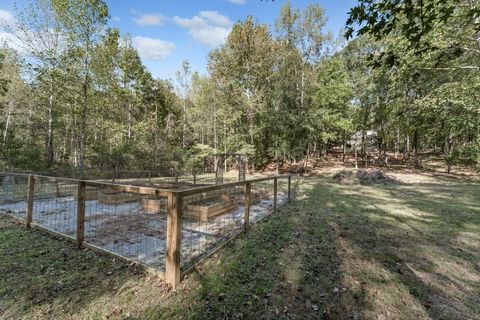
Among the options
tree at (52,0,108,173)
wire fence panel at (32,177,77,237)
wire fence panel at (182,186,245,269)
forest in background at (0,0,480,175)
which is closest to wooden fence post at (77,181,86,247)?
wire fence panel at (32,177,77,237)

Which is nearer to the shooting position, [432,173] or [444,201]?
[444,201]

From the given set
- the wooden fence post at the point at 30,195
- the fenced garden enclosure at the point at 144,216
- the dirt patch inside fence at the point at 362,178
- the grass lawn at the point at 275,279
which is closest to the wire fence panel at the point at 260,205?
the fenced garden enclosure at the point at 144,216

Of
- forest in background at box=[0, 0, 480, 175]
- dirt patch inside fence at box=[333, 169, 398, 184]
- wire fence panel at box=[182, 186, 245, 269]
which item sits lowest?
wire fence panel at box=[182, 186, 245, 269]

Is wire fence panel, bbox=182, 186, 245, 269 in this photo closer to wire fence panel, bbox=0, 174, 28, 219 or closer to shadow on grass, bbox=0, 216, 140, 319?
shadow on grass, bbox=0, 216, 140, 319

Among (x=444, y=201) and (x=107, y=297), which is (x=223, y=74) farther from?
(x=107, y=297)

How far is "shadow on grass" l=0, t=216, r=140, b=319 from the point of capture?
7.71 ft

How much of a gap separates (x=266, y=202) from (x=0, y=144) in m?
12.1

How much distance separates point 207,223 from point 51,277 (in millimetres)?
2686

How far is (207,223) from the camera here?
199 inches

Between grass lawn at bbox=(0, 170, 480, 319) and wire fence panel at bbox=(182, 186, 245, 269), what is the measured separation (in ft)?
1.06

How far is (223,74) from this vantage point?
57.9ft

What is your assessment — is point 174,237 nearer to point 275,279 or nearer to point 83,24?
point 275,279

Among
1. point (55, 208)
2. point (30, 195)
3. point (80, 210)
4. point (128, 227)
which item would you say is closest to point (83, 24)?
point (55, 208)

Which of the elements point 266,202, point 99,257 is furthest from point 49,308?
point 266,202
